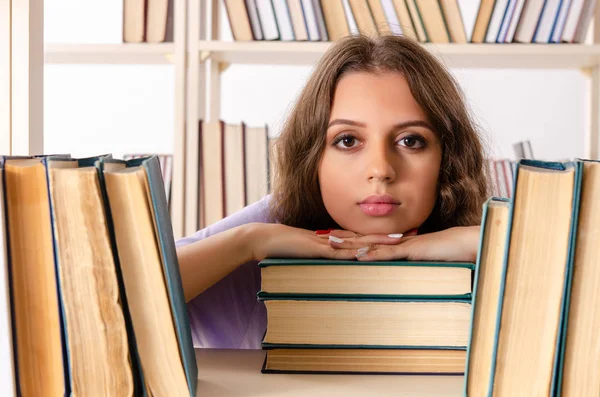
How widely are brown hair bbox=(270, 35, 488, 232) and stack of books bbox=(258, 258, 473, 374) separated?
323 mm

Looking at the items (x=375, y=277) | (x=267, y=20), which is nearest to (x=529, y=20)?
(x=267, y=20)

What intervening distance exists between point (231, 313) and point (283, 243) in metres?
0.24

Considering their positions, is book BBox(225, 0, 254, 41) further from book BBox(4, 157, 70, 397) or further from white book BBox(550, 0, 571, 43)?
book BBox(4, 157, 70, 397)

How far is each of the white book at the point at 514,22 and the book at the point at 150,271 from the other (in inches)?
56.5

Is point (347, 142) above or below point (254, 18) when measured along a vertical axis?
below

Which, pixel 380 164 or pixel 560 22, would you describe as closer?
pixel 380 164

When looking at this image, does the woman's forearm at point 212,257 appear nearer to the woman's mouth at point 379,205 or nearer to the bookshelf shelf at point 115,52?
the woman's mouth at point 379,205

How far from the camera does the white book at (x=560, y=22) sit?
1.73 metres

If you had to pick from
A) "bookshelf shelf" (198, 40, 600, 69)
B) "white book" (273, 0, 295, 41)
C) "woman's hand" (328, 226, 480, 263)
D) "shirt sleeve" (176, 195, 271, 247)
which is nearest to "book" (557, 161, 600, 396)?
"woman's hand" (328, 226, 480, 263)

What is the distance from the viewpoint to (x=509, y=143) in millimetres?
2373

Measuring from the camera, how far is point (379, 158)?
2.64 ft

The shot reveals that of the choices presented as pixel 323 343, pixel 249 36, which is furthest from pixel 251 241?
pixel 249 36

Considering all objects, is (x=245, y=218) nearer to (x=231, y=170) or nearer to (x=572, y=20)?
(x=231, y=170)

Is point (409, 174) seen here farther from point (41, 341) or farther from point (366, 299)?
point (41, 341)
